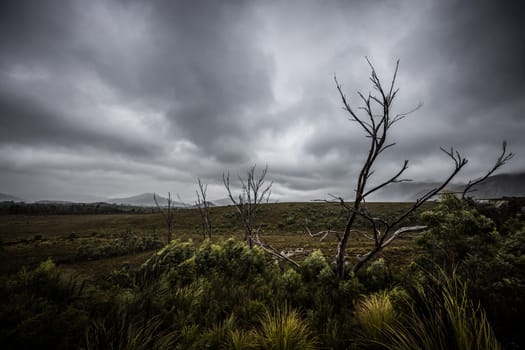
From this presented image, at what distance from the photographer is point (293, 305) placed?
187 inches

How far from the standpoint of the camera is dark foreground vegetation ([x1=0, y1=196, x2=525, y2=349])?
256 centimetres

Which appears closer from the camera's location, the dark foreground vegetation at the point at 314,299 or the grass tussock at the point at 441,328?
the grass tussock at the point at 441,328

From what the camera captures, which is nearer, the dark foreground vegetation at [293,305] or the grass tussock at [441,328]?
the grass tussock at [441,328]

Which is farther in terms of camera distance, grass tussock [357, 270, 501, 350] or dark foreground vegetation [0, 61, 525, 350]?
dark foreground vegetation [0, 61, 525, 350]

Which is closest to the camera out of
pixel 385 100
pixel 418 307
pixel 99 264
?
pixel 418 307

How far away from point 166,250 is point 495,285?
9302 millimetres

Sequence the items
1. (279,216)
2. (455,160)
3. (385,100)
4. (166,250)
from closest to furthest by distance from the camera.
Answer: (455,160), (385,100), (166,250), (279,216)

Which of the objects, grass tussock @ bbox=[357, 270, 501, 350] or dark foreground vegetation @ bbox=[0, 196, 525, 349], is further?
dark foreground vegetation @ bbox=[0, 196, 525, 349]

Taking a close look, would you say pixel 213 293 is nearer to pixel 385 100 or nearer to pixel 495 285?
pixel 495 285

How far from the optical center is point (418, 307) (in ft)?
9.22

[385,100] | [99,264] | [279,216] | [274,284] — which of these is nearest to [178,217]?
[279,216]

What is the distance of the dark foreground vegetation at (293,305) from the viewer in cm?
256

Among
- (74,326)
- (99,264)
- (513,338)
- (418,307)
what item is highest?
(418,307)

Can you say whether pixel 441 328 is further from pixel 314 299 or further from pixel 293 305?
pixel 293 305
